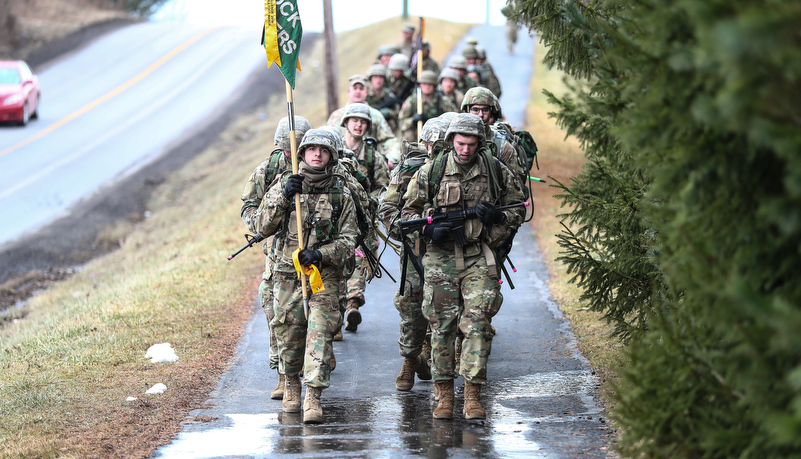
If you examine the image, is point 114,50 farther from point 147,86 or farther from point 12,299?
point 12,299

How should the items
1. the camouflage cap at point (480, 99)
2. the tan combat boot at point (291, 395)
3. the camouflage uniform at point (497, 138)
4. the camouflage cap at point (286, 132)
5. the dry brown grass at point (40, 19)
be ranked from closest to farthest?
1. the tan combat boot at point (291, 395)
2. the camouflage cap at point (286, 132)
3. the camouflage uniform at point (497, 138)
4. the camouflage cap at point (480, 99)
5. the dry brown grass at point (40, 19)

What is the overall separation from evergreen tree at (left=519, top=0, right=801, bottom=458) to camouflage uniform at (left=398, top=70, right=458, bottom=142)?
7683mm

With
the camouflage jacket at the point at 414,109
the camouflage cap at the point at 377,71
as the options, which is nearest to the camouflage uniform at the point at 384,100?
the camouflage cap at the point at 377,71

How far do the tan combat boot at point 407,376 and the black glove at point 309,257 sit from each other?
140cm

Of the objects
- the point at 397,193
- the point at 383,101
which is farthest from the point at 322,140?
the point at 383,101

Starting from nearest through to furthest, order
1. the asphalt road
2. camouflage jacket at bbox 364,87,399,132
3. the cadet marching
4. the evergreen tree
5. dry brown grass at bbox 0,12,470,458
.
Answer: the evergreen tree → dry brown grass at bbox 0,12,470,458 → the cadet marching → camouflage jacket at bbox 364,87,399,132 → the asphalt road

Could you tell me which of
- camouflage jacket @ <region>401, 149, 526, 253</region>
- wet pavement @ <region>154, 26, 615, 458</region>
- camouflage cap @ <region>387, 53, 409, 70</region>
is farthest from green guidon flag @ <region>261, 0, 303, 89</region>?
camouflage cap @ <region>387, 53, 409, 70</region>

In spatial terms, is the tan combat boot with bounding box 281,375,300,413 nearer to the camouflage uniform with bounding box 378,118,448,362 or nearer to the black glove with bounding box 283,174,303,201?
the camouflage uniform with bounding box 378,118,448,362

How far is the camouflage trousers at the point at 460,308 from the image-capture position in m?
6.97

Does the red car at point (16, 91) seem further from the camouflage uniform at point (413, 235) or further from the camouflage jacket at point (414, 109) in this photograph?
the camouflage uniform at point (413, 235)

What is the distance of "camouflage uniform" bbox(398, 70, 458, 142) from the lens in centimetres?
1300

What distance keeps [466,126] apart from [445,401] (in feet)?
7.06

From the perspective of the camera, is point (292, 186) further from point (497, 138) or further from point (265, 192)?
point (497, 138)

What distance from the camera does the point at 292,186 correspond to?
7117 millimetres
